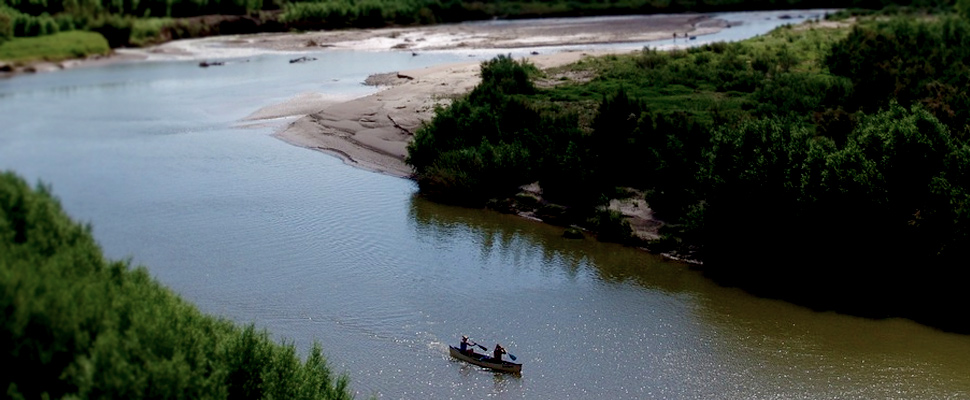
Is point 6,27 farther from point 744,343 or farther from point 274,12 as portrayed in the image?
point 744,343

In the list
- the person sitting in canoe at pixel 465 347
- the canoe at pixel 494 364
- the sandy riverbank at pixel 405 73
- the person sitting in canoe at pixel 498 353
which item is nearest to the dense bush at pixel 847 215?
the canoe at pixel 494 364

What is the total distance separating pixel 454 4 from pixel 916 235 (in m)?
79.9

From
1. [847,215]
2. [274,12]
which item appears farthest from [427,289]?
[274,12]

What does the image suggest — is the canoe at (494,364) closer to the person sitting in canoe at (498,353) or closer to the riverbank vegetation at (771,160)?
the person sitting in canoe at (498,353)

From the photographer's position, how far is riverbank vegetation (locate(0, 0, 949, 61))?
6569cm

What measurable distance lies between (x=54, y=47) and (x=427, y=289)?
140ft

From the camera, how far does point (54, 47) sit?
61.4 metres

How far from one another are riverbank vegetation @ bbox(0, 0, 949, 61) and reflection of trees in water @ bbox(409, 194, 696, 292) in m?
34.0

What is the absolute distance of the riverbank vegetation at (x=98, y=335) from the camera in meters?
13.0

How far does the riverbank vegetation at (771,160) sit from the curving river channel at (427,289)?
1528 mm

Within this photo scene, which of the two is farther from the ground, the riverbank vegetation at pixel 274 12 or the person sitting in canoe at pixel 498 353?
the riverbank vegetation at pixel 274 12

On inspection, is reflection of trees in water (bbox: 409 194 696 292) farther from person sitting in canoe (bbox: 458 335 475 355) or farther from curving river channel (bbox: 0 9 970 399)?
person sitting in canoe (bbox: 458 335 475 355)

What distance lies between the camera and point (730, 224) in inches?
1167

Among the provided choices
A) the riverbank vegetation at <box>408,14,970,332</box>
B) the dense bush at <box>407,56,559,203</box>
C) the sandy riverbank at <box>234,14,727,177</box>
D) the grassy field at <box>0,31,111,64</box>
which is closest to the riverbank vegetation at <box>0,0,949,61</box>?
the grassy field at <box>0,31,111,64</box>
